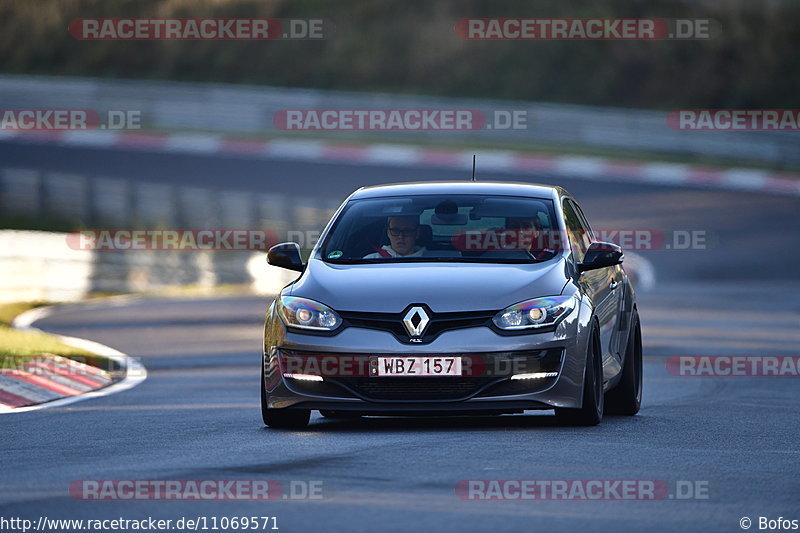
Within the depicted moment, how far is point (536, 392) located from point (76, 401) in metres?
4.36

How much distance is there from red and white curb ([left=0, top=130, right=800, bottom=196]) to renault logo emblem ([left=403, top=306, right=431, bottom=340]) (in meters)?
22.6

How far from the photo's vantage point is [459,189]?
11164mm

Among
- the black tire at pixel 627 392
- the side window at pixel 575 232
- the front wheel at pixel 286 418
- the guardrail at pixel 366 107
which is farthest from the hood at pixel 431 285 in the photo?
the guardrail at pixel 366 107

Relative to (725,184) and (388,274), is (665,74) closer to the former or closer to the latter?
(725,184)

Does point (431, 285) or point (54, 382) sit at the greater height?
point (431, 285)

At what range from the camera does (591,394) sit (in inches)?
400

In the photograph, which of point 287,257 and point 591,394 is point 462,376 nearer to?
point 591,394

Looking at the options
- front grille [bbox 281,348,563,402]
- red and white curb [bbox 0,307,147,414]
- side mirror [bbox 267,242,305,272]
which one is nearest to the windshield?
A: side mirror [bbox 267,242,305,272]

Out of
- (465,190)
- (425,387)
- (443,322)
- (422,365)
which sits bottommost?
(425,387)

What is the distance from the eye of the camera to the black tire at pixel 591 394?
10.1 m

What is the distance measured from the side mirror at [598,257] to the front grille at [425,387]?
3.90ft

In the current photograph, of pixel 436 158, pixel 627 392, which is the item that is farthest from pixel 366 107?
pixel 627 392

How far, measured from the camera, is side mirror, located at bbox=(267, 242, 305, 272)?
10.8 m

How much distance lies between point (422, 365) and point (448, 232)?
1363mm
